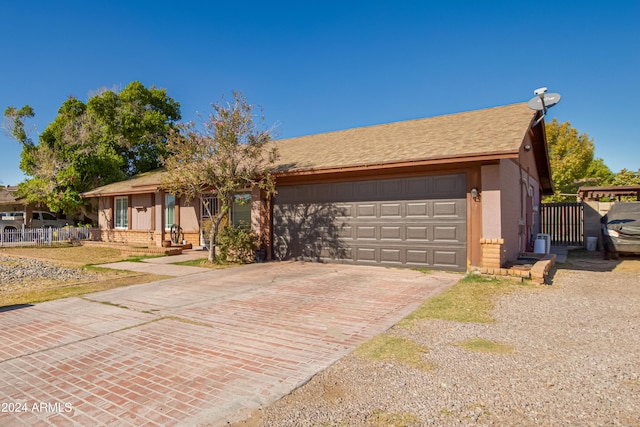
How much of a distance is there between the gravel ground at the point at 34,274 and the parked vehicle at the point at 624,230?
626 inches

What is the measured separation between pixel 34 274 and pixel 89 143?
1752 centimetres

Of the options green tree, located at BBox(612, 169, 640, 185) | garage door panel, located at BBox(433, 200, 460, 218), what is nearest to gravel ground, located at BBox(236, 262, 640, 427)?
garage door panel, located at BBox(433, 200, 460, 218)

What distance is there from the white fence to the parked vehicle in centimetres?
2477

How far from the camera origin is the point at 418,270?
9.66 meters

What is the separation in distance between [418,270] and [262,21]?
13.8 m

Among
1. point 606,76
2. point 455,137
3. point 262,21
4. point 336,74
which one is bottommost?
point 455,137

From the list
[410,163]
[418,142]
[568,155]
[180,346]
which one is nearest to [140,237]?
[418,142]

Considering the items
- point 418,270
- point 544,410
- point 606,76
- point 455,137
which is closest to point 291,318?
point 544,410

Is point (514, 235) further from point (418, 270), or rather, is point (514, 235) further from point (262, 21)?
point (262, 21)

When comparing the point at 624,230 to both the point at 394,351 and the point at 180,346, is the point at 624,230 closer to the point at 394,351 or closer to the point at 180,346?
the point at 394,351

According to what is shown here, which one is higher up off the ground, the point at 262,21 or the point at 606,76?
the point at 262,21

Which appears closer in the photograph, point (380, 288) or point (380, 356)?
point (380, 356)

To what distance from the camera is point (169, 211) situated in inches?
691

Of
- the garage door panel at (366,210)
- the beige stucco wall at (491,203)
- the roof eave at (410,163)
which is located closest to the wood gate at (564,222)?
the beige stucco wall at (491,203)
